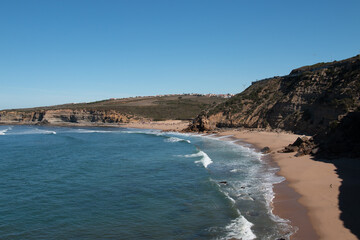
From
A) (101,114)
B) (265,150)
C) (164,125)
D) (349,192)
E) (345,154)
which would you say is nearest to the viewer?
(349,192)

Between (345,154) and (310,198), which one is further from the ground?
(345,154)

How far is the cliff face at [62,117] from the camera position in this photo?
3930 inches

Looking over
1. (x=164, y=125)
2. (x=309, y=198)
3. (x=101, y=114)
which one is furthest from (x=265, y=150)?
(x=101, y=114)

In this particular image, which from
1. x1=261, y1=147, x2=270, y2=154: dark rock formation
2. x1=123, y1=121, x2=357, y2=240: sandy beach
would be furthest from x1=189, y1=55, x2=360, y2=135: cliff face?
x1=123, y1=121, x2=357, y2=240: sandy beach

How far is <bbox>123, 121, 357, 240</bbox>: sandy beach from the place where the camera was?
1176 centimetres

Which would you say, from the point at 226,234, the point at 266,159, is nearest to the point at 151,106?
the point at 266,159

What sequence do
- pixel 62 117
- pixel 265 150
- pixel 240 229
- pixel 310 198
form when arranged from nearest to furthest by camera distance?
1. pixel 240 229
2. pixel 310 198
3. pixel 265 150
4. pixel 62 117

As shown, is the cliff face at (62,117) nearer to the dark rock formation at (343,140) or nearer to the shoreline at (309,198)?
the shoreline at (309,198)

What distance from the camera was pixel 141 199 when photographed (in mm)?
17047

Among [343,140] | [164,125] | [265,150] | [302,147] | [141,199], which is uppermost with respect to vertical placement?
[343,140]

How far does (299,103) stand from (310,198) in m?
31.1

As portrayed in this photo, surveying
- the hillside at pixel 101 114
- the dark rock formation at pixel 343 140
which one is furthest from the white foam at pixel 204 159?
the hillside at pixel 101 114

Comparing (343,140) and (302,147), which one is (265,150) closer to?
(302,147)

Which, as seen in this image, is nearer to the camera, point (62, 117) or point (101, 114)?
point (101, 114)
